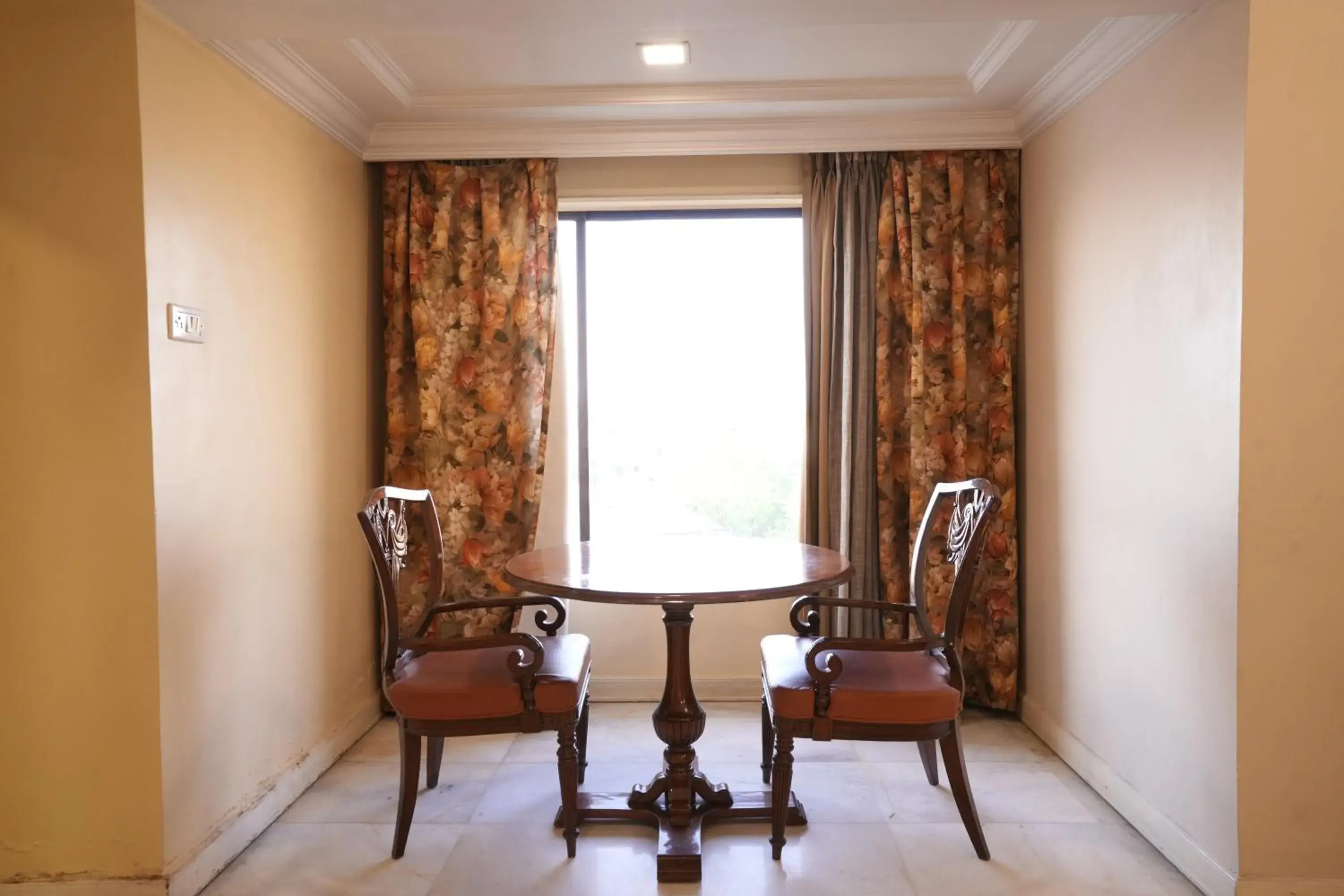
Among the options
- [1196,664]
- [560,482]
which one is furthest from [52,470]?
[1196,664]

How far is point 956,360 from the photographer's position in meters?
3.45

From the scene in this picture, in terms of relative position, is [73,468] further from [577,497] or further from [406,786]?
[577,497]

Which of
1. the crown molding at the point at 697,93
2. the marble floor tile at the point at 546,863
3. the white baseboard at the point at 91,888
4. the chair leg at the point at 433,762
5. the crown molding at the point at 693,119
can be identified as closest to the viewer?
the white baseboard at the point at 91,888

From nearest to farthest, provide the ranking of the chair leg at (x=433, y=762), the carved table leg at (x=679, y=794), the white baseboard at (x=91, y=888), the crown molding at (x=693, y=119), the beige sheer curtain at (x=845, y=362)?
the white baseboard at (x=91, y=888) < the carved table leg at (x=679, y=794) < the crown molding at (x=693, y=119) < the chair leg at (x=433, y=762) < the beige sheer curtain at (x=845, y=362)

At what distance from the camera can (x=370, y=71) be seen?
2898 mm

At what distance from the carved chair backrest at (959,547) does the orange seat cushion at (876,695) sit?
124mm

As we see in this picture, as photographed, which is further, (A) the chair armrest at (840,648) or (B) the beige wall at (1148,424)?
(A) the chair armrest at (840,648)

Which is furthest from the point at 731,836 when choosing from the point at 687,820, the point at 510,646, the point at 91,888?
the point at 91,888

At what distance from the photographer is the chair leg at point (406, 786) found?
8.04 feet

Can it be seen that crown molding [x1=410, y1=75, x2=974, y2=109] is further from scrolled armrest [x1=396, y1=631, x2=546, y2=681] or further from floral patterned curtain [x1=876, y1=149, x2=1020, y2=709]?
scrolled armrest [x1=396, y1=631, x2=546, y2=681]

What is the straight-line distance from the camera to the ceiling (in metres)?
2.26

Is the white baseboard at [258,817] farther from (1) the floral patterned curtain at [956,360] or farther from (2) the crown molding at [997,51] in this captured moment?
(2) the crown molding at [997,51]

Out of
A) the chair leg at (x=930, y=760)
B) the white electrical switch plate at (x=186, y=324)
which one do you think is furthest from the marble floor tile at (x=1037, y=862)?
the white electrical switch plate at (x=186, y=324)

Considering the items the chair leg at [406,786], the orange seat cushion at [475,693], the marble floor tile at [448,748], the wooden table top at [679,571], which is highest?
the wooden table top at [679,571]
